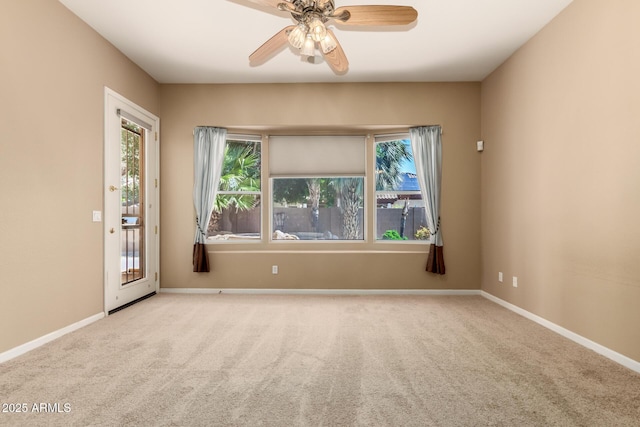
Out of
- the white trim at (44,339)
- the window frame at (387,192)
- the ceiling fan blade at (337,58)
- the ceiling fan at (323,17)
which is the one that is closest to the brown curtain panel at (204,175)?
the white trim at (44,339)

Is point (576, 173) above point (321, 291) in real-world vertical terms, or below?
above

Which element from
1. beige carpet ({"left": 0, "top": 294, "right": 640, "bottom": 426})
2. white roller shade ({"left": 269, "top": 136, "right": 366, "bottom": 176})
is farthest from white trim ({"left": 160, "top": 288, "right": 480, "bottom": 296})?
white roller shade ({"left": 269, "top": 136, "right": 366, "bottom": 176})

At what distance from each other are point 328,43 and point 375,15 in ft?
1.27

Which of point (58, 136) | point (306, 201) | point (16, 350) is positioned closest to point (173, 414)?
point (16, 350)

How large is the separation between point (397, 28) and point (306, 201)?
8.67ft

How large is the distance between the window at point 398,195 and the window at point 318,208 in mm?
306

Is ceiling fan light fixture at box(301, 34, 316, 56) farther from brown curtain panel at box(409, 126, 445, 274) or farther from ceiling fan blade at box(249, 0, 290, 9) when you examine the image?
brown curtain panel at box(409, 126, 445, 274)

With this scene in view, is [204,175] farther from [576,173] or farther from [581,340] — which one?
[581,340]

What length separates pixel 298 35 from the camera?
2.64 m

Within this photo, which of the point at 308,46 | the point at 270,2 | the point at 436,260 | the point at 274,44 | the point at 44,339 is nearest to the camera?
the point at 270,2

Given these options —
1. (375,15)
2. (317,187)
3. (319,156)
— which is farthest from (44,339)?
(319,156)

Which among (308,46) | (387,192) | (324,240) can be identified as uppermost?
(308,46)

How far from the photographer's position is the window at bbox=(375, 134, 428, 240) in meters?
5.42

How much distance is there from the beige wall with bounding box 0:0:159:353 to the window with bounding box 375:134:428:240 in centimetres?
362
